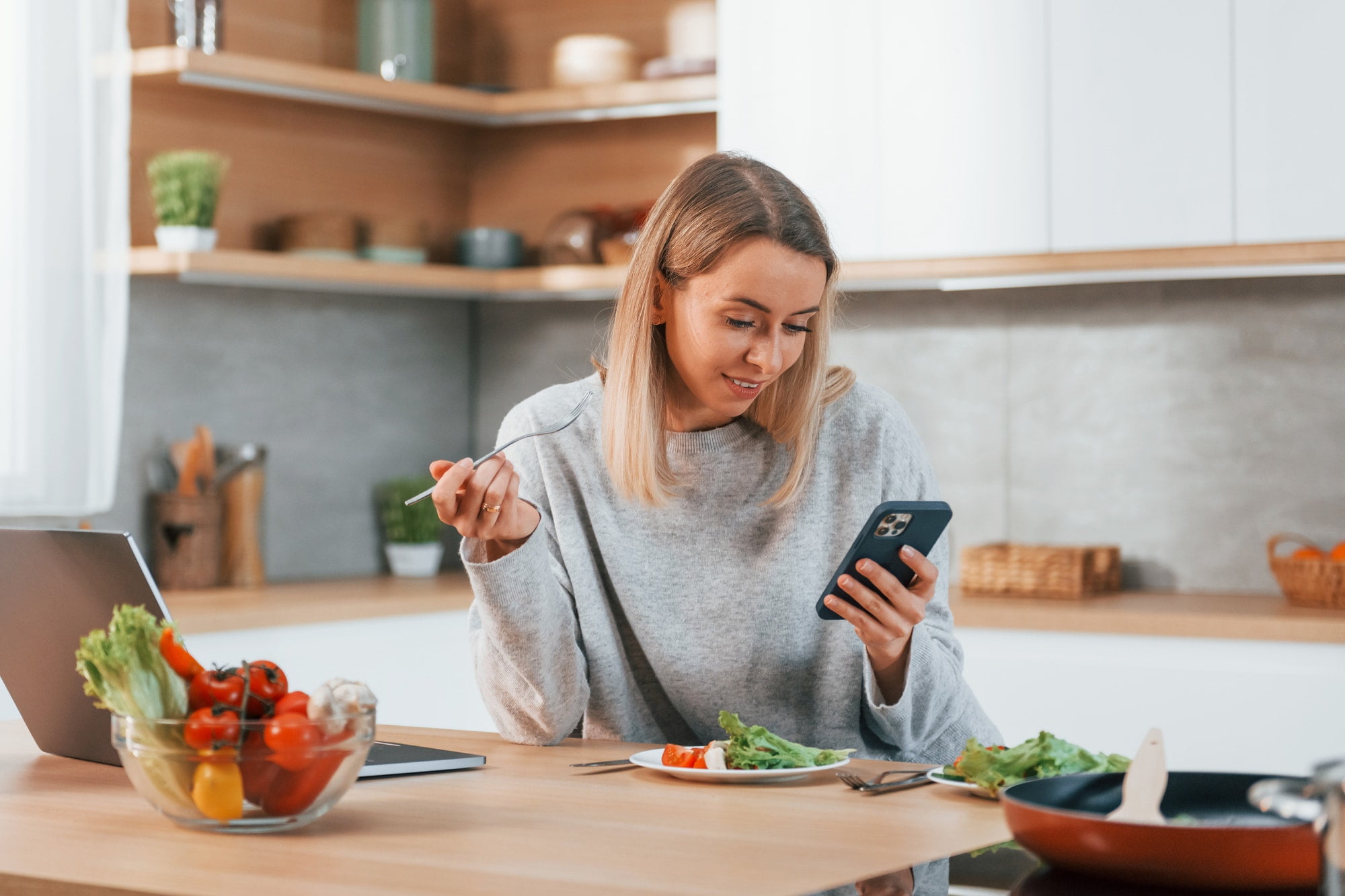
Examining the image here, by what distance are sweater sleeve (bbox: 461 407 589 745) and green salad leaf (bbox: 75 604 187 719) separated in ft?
1.55

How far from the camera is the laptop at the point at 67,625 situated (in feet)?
4.69

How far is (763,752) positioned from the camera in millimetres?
1486

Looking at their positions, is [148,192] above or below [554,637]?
above

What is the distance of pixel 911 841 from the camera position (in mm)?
A: 1225

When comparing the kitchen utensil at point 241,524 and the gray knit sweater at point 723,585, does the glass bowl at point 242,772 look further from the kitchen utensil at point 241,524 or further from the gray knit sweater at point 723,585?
the kitchen utensil at point 241,524

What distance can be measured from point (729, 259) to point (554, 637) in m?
0.47

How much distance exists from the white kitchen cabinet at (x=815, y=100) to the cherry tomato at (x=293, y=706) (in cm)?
235

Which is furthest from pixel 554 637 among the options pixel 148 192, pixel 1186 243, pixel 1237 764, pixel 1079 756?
pixel 148 192

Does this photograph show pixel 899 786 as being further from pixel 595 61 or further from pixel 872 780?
pixel 595 61

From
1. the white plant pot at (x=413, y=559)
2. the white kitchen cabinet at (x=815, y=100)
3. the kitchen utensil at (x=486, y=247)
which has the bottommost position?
the white plant pot at (x=413, y=559)

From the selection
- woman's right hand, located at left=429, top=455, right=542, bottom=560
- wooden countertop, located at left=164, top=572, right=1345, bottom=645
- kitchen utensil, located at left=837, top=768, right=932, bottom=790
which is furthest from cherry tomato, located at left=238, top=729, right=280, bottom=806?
wooden countertop, located at left=164, top=572, right=1345, bottom=645

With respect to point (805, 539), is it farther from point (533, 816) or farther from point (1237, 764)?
point (1237, 764)

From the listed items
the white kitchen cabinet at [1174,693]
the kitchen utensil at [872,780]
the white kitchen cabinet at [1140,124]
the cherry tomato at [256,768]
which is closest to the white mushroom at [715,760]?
the kitchen utensil at [872,780]

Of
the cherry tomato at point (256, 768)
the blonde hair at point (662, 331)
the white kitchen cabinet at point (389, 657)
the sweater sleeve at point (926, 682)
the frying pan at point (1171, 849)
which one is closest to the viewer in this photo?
the frying pan at point (1171, 849)
